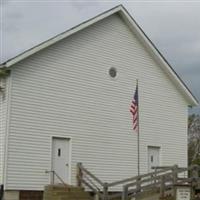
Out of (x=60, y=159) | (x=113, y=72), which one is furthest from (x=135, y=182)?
(x=113, y=72)

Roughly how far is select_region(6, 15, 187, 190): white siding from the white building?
4 cm

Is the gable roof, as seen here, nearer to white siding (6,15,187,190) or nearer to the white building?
the white building

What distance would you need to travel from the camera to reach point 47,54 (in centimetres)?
2453

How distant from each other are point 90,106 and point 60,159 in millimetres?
2950

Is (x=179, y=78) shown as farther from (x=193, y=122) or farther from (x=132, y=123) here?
(x=193, y=122)

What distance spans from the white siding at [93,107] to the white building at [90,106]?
42mm

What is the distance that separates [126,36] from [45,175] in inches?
339

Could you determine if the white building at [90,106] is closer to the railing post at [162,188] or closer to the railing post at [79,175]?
the railing post at [79,175]

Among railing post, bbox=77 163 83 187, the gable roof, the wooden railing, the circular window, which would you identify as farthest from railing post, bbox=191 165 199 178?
the gable roof

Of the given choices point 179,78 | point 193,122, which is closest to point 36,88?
point 179,78

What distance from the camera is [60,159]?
24438 mm

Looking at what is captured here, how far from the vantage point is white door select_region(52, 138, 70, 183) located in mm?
24247

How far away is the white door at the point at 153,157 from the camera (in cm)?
2873

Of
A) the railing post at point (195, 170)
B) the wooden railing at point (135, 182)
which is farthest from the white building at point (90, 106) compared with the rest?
the railing post at point (195, 170)
